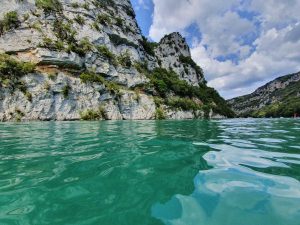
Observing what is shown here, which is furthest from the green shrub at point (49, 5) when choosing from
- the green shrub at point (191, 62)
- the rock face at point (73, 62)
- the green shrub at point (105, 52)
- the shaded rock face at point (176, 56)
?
the green shrub at point (191, 62)

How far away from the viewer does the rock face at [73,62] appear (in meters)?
36.8

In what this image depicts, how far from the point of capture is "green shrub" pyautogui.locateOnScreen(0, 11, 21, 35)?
43444 millimetres

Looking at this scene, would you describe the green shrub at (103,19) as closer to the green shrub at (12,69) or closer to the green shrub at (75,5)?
the green shrub at (75,5)

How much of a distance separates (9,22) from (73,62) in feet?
41.6

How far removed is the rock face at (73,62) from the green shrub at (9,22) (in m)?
0.44

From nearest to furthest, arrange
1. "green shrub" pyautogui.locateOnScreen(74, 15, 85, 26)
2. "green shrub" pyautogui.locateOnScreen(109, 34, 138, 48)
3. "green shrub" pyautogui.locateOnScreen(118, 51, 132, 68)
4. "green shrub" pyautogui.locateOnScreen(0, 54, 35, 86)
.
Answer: "green shrub" pyautogui.locateOnScreen(0, 54, 35, 86)
"green shrub" pyautogui.locateOnScreen(74, 15, 85, 26)
"green shrub" pyautogui.locateOnScreen(118, 51, 132, 68)
"green shrub" pyautogui.locateOnScreen(109, 34, 138, 48)

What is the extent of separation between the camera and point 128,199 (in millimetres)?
3568

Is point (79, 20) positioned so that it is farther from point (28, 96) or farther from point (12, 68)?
point (28, 96)

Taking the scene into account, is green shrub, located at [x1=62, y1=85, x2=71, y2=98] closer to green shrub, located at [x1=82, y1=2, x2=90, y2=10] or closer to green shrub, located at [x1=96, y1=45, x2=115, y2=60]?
green shrub, located at [x1=96, y1=45, x2=115, y2=60]

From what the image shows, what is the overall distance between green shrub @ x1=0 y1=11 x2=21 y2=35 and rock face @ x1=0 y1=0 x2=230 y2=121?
44 centimetres

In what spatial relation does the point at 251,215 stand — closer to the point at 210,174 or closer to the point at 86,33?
the point at 210,174

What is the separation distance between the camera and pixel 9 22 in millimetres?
43750

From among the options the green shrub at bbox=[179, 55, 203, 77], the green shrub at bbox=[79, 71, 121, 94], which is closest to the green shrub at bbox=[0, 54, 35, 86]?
the green shrub at bbox=[79, 71, 121, 94]

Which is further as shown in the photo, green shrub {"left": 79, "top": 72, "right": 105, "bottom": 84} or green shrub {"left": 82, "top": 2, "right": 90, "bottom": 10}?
green shrub {"left": 82, "top": 2, "right": 90, "bottom": 10}
